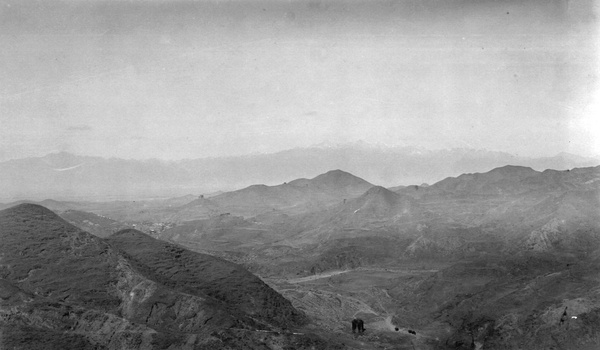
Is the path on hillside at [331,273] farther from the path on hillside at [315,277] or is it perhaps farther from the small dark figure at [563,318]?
the small dark figure at [563,318]

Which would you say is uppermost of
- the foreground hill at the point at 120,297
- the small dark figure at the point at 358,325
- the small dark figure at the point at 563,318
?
the foreground hill at the point at 120,297

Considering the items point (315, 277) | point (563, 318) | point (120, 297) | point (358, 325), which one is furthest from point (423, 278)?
point (120, 297)

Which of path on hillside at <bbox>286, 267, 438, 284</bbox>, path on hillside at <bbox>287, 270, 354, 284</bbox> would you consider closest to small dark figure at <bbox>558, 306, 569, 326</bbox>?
path on hillside at <bbox>286, 267, 438, 284</bbox>

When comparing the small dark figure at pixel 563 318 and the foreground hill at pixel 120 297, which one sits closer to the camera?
the foreground hill at pixel 120 297

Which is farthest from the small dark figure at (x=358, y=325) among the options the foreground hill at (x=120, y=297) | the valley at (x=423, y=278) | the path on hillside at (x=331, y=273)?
the path on hillside at (x=331, y=273)

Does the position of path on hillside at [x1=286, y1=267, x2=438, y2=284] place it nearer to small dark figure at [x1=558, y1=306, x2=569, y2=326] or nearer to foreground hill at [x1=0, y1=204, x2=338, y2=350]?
foreground hill at [x1=0, y1=204, x2=338, y2=350]

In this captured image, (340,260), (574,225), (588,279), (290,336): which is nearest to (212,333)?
(290,336)

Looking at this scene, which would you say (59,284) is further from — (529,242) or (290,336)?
(529,242)

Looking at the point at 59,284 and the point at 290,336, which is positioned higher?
the point at 59,284
